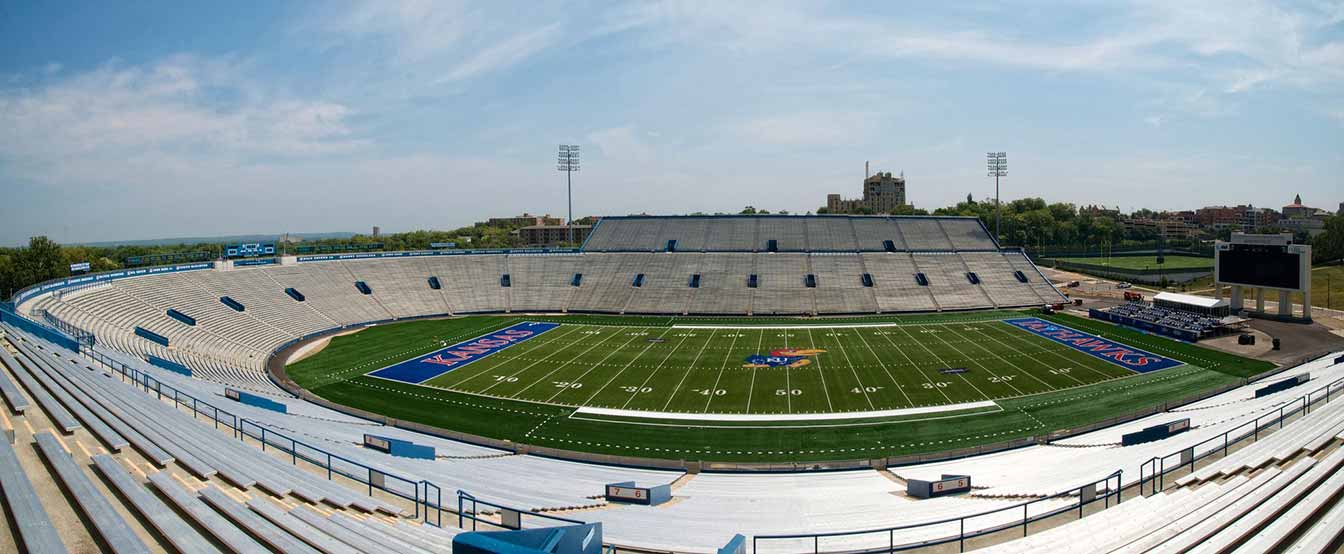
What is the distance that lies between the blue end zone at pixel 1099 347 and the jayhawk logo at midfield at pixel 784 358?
46.5 feet

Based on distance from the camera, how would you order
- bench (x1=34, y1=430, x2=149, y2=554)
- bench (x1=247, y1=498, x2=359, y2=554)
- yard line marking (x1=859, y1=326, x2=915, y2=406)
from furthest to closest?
1. yard line marking (x1=859, y1=326, x2=915, y2=406)
2. bench (x1=247, y1=498, x2=359, y2=554)
3. bench (x1=34, y1=430, x2=149, y2=554)

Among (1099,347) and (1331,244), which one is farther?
(1331,244)

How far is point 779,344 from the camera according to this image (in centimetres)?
3762

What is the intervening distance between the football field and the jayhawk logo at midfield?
0.06m

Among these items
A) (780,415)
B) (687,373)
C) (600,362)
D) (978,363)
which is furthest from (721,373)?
(978,363)

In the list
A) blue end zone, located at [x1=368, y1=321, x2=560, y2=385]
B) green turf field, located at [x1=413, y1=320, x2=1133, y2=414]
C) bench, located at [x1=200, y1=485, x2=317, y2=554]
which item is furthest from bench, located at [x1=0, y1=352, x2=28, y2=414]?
blue end zone, located at [x1=368, y1=321, x2=560, y2=385]

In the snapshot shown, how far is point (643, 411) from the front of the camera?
25172mm

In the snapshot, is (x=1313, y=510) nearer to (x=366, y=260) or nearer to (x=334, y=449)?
(x=334, y=449)

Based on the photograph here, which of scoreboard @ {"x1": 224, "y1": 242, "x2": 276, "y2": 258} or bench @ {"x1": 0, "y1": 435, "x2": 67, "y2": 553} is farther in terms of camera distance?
scoreboard @ {"x1": 224, "y1": 242, "x2": 276, "y2": 258}

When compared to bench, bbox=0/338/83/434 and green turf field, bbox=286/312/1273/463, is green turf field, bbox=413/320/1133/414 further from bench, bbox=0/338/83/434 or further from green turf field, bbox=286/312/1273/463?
bench, bbox=0/338/83/434

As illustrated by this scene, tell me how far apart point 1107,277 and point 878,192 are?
134 m

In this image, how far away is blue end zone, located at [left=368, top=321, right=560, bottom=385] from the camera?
3106cm

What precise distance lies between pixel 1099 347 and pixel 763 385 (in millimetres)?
20186

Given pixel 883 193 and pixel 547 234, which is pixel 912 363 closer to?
pixel 547 234
